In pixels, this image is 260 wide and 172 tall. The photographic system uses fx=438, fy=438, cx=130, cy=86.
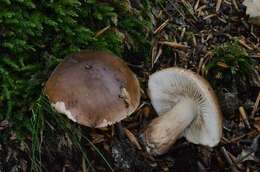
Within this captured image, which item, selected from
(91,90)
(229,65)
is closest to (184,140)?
(229,65)

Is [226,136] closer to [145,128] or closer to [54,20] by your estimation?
[145,128]

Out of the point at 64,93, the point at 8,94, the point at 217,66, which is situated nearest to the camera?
the point at 64,93

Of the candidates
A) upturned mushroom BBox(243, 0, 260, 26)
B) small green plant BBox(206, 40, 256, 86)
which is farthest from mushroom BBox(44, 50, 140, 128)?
upturned mushroom BBox(243, 0, 260, 26)

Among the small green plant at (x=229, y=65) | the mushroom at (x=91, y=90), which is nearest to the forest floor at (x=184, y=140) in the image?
the small green plant at (x=229, y=65)

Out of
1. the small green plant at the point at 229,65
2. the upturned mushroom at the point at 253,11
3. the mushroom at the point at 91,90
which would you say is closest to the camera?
the mushroom at the point at 91,90

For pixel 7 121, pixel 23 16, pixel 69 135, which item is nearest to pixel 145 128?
pixel 69 135

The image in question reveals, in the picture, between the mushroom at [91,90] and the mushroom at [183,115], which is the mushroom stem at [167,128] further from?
the mushroom at [91,90]
